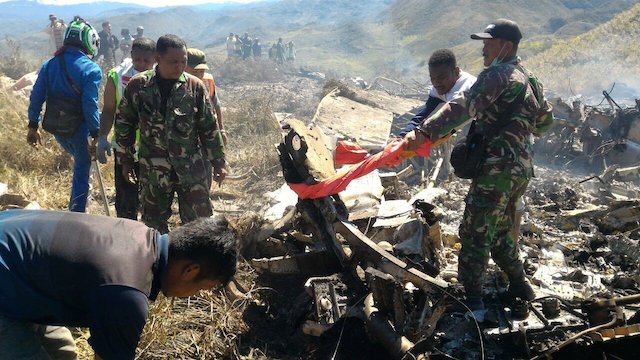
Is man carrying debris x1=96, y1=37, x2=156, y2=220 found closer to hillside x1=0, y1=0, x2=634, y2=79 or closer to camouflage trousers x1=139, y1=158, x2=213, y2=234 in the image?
camouflage trousers x1=139, y1=158, x2=213, y2=234

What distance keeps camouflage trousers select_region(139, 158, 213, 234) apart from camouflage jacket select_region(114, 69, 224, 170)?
74 mm

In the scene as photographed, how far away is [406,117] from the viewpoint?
983cm

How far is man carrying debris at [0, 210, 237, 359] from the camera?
1561 millimetres

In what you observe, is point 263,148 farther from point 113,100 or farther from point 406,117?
point 113,100

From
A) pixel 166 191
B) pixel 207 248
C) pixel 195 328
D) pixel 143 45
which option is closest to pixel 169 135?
pixel 166 191

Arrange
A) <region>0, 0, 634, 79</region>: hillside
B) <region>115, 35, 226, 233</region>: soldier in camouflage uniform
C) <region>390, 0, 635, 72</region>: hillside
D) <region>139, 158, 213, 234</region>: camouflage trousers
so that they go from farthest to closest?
<region>390, 0, 635, 72</region>: hillside → <region>0, 0, 634, 79</region>: hillside → <region>139, 158, 213, 234</region>: camouflage trousers → <region>115, 35, 226, 233</region>: soldier in camouflage uniform

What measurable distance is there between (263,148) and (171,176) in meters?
4.72

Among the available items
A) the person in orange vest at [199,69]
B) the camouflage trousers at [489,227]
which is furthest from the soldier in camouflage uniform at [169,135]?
the camouflage trousers at [489,227]

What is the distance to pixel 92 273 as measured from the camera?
1.56 m

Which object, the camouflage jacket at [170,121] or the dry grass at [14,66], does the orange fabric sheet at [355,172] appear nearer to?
the camouflage jacket at [170,121]

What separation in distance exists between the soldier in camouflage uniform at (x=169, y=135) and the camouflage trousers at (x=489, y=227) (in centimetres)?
201

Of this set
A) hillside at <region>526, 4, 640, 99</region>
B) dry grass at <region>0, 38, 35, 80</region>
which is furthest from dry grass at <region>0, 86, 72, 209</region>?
hillside at <region>526, 4, 640, 99</region>

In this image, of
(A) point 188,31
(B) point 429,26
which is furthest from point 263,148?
(A) point 188,31

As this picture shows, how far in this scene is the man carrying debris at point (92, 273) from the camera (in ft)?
5.12
